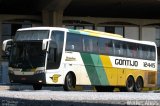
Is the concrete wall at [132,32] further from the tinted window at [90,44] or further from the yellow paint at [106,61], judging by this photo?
the tinted window at [90,44]

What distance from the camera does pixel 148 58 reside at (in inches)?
1223

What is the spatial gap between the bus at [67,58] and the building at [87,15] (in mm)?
11538

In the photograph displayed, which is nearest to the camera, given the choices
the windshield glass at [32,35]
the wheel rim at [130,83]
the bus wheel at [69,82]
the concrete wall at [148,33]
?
the windshield glass at [32,35]

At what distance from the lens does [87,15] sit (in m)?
49.4

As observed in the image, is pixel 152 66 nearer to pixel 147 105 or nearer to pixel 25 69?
pixel 25 69

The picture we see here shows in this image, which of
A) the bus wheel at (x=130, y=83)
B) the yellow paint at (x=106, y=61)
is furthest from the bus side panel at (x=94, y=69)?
the bus wheel at (x=130, y=83)

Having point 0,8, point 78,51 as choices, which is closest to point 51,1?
point 0,8

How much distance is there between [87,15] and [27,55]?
85.7 feet

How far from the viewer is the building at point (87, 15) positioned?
40.6 meters

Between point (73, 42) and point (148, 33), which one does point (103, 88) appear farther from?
point (148, 33)

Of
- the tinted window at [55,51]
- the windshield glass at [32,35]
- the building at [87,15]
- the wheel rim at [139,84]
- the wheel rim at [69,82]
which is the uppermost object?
the building at [87,15]

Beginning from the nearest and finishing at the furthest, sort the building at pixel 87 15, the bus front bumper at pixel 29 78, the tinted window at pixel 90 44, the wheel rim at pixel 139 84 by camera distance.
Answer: the bus front bumper at pixel 29 78, the tinted window at pixel 90 44, the wheel rim at pixel 139 84, the building at pixel 87 15

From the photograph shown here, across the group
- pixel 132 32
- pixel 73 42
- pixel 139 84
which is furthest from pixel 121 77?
pixel 132 32

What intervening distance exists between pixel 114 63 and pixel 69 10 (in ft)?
62.7
